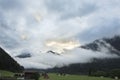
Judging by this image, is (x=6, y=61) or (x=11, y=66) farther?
(x=11, y=66)

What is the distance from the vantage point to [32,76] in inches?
3472

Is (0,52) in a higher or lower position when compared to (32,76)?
higher

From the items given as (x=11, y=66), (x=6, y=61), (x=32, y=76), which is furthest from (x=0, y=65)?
(x=32, y=76)

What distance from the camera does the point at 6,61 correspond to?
179 metres

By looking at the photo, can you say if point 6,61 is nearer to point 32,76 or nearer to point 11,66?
point 11,66

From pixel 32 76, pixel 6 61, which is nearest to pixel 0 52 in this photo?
pixel 6 61

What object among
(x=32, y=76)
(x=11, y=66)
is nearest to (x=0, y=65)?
(x=11, y=66)

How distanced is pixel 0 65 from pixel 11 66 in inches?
933

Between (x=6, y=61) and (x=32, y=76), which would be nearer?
(x=32, y=76)

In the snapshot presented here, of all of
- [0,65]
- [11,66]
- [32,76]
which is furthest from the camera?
[11,66]

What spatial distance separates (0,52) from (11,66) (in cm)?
1599

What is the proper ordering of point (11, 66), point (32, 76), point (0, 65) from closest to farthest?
point (32, 76), point (0, 65), point (11, 66)

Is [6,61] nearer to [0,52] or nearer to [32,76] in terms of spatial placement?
[0,52]

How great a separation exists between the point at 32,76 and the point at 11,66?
349 ft
